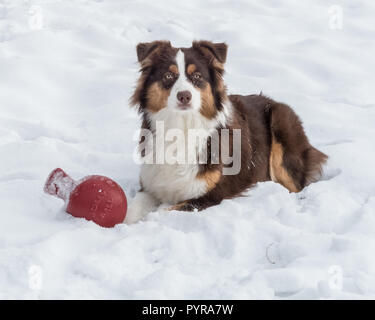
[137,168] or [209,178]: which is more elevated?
[209,178]

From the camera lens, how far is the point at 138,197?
→ 5.23 m

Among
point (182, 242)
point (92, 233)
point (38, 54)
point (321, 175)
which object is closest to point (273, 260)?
point (182, 242)

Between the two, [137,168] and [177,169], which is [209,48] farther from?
[137,168]

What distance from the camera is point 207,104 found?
5.20 m

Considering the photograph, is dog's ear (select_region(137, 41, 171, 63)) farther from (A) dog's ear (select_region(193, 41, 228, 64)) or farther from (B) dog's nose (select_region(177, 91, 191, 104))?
(B) dog's nose (select_region(177, 91, 191, 104))

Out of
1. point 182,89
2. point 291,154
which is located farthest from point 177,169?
point 291,154

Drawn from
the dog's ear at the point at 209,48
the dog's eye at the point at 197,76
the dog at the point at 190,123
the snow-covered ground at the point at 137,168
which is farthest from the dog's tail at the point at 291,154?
the dog's eye at the point at 197,76

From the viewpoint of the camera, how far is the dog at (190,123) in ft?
16.6

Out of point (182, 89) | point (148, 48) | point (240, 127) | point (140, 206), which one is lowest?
point (140, 206)

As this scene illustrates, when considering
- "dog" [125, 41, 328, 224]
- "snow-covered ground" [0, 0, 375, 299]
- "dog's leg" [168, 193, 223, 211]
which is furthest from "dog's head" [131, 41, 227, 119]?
"snow-covered ground" [0, 0, 375, 299]

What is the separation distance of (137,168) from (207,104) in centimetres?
126

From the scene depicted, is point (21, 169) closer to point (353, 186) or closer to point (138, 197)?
point (138, 197)

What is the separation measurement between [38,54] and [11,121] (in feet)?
7.64

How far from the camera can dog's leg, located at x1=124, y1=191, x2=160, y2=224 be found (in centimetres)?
483
